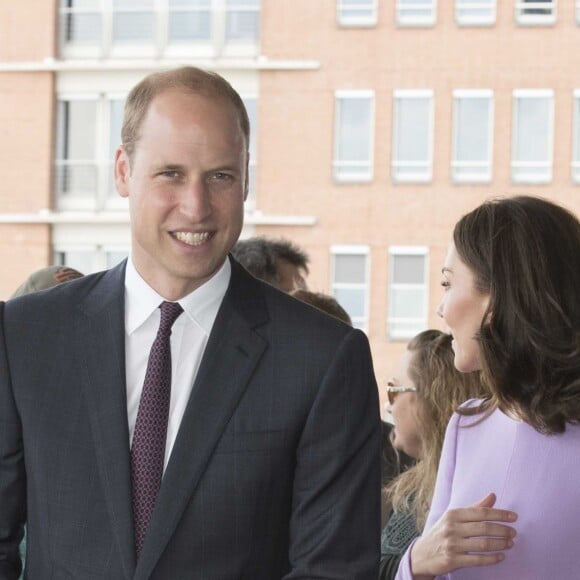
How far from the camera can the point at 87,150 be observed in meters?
15.7

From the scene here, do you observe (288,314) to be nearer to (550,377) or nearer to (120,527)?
(120,527)

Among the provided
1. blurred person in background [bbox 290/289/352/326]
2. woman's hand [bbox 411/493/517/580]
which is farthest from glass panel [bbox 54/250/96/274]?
woman's hand [bbox 411/493/517/580]

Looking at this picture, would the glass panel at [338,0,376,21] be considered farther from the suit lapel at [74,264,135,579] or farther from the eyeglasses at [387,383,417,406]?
the suit lapel at [74,264,135,579]

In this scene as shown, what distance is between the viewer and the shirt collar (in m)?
1.62

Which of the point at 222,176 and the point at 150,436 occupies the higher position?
the point at 222,176

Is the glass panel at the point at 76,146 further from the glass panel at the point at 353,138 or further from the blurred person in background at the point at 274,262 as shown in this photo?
the blurred person in background at the point at 274,262

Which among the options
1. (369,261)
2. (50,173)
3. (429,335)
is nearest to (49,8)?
(50,173)

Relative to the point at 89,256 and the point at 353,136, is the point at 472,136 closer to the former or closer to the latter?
the point at 353,136

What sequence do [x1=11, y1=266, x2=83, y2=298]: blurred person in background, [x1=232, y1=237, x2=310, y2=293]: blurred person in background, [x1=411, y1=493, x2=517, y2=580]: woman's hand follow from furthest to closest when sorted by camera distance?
[x1=232, y1=237, x2=310, y2=293]: blurred person in background → [x1=11, y1=266, x2=83, y2=298]: blurred person in background → [x1=411, y1=493, x2=517, y2=580]: woman's hand

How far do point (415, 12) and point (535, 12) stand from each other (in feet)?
4.46

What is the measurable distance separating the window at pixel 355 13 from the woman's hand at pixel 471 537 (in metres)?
13.9

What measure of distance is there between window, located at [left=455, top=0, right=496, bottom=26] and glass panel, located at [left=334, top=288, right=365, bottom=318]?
10.7 feet

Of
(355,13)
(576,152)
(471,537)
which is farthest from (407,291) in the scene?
(471,537)

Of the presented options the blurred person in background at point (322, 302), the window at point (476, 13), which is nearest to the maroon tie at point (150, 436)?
the blurred person in background at point (322, 302)
